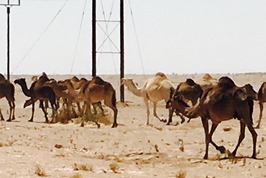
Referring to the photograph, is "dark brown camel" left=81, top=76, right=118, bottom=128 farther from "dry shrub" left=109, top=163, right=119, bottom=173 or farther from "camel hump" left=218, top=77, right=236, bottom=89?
"dry shrub" left=109, top=163, right=119, bottom=173

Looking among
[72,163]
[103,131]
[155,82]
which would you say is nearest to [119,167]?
[72,163]

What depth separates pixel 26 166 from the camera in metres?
15.8

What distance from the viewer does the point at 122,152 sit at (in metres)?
20.1

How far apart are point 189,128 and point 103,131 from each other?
11.3 feet

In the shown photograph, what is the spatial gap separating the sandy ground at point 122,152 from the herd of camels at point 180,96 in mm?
837

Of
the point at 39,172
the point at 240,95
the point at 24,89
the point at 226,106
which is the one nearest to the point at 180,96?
the point at 226,106

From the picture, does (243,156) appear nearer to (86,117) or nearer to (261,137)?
(261,137)

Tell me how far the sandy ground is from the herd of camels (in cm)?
84

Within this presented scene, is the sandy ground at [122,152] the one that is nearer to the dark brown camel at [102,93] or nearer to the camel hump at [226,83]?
the dark brown camel at [102,93]

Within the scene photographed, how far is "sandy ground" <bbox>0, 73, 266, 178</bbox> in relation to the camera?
51.1ft

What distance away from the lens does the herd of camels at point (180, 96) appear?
1759cm

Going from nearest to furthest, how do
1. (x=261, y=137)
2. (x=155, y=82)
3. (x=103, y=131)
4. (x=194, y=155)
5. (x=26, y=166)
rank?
(x=26, y=166)
(x=194, y=155)
(x=261, y=137)
(x=103, y=131)
(x=155, y=82)

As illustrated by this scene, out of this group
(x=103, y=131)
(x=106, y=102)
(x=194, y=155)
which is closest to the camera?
(x=194, y=155)

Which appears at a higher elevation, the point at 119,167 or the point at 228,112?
the point at 228,112
